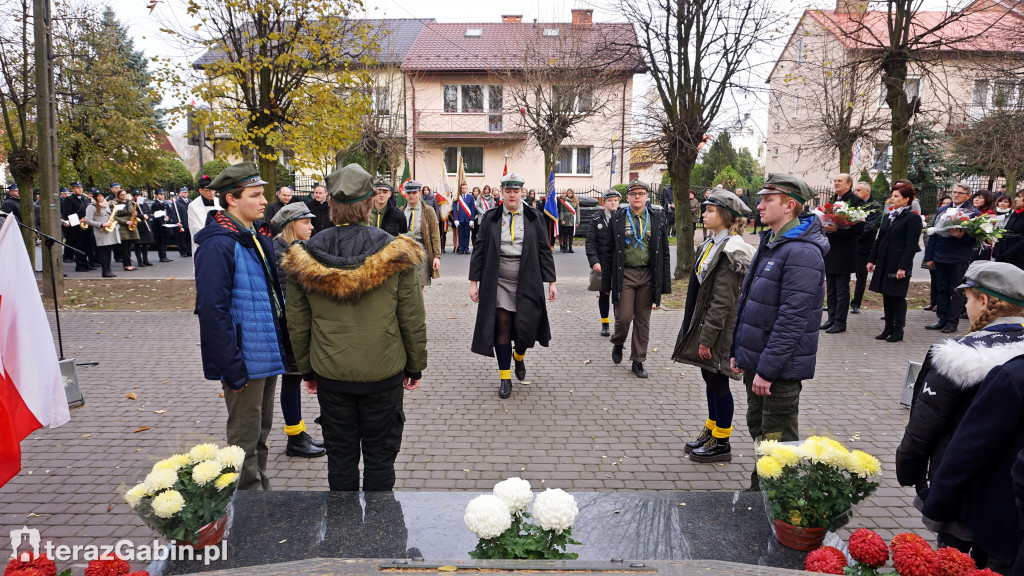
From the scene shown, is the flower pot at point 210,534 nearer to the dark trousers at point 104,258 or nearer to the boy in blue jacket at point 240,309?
the boy in blue jacket at point 240,309

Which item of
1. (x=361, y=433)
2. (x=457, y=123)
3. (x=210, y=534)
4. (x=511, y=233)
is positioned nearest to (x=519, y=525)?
(x=361, y=433)

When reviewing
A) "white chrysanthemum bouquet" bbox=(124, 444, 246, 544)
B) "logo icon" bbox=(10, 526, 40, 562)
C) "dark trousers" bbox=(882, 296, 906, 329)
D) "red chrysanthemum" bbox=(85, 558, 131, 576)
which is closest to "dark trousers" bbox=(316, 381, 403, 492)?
"white chrysanthemum bouquet" bbox=(124, 444, 246, 544)

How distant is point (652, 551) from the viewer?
9.78 ft

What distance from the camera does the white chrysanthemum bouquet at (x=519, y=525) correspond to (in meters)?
2.59

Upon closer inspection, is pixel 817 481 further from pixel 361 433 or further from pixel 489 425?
pixel 489 425

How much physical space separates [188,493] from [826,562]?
276 cm

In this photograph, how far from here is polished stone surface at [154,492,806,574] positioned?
292 centimetres

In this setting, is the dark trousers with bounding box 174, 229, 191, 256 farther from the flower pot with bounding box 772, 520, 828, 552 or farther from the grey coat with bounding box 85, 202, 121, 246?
the flower pot with bounding box 772, 520, 828, 552

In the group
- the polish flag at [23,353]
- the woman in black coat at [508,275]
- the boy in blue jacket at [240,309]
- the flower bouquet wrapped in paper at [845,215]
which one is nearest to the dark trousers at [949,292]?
the flower bouquet wrapped in paper at [845,215]

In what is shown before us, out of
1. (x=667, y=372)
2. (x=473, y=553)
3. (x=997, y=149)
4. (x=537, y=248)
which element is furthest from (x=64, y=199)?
(x=997, y=149)

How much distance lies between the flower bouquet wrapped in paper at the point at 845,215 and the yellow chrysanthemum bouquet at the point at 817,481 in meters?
7.52

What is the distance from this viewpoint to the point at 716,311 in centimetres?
476

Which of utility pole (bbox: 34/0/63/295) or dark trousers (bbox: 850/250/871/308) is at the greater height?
utility pole (bbox: 34/0/63/295)

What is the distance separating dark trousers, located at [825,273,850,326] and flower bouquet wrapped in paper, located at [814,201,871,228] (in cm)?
82
